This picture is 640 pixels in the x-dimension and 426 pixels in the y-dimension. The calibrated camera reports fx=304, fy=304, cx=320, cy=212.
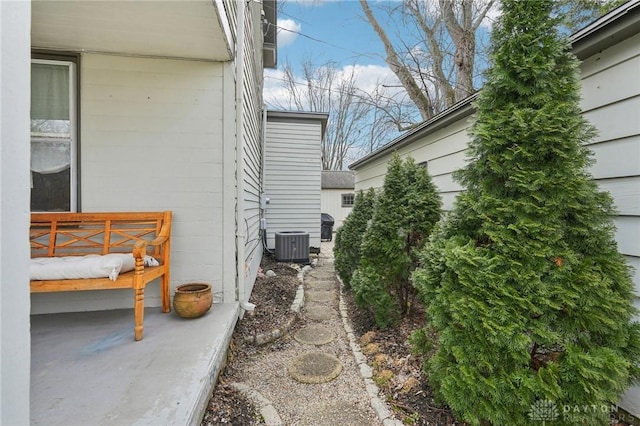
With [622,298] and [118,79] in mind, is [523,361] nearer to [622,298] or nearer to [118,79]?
[622,298]

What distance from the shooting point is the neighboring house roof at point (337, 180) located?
18.7 m

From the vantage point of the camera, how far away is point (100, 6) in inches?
84.5

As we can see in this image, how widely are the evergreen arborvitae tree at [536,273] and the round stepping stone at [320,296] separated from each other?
283 cm

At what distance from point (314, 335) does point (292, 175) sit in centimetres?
521

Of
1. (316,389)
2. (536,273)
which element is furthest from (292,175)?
(536,273)

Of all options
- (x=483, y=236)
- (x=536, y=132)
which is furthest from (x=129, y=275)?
(x=536, y=132)

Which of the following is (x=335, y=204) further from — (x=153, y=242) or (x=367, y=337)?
(x=153, y=242)

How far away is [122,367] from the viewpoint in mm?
1906

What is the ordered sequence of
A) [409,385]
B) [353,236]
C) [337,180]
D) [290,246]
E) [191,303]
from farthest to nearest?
[337,180], [290,246], [353,236], [191,303], [409,385]

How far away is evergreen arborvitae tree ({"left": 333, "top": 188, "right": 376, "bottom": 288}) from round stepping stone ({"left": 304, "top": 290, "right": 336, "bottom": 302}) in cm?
36

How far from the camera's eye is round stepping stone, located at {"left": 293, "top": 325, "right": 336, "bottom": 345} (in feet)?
10.6

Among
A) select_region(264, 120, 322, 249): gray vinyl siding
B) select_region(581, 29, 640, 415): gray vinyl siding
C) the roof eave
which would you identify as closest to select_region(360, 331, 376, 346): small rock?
select_region(581, 29, 640, 415): gray vinyl siding

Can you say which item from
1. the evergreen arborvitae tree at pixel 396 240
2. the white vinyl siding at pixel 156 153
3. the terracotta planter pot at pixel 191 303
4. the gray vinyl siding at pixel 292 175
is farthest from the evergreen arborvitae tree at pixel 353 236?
the gray vinyl siding at pixel 292 175

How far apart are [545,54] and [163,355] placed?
3.07 metres
